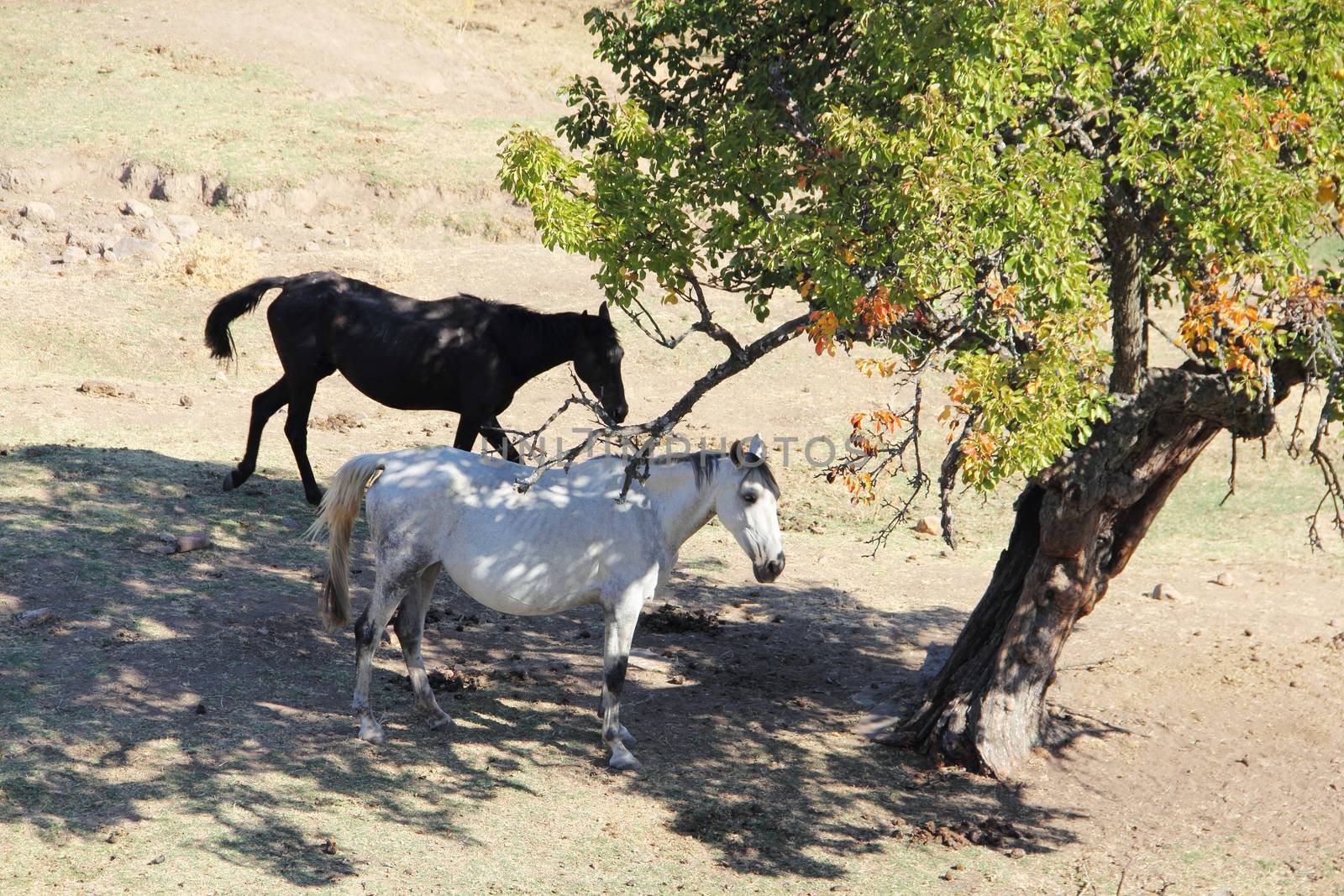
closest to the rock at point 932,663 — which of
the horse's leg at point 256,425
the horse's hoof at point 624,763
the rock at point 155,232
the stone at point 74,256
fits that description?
the horse's hoof at point 624,763

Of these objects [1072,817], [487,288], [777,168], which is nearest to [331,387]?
[487,288]

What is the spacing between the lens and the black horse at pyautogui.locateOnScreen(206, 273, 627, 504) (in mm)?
10367

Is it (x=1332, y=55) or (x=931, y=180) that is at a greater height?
(x=1332, y=55)

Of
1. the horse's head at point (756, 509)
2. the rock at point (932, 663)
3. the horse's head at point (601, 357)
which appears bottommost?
the rock at point (932, 663)

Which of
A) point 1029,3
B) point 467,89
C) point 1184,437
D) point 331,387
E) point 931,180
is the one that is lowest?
point 331,387

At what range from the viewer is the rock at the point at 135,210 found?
19.7 m

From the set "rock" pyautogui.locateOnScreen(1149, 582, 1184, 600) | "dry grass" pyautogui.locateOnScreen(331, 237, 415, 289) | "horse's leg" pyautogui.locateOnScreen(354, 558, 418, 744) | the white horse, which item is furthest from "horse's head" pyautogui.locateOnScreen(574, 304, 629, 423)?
"dry grass" pyautogui.locateOnScreen(331, 237, 415, 289)

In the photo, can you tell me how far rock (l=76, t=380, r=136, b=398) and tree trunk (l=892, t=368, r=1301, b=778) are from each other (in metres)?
10.1

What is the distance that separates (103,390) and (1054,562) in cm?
1093

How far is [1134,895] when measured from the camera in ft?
20.5

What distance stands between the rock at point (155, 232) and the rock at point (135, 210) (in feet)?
2.36

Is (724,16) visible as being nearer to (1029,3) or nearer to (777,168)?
(777,168)

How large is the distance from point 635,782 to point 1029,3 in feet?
15.1

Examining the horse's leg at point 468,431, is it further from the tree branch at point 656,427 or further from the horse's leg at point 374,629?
the horse's leg at point 374,629
